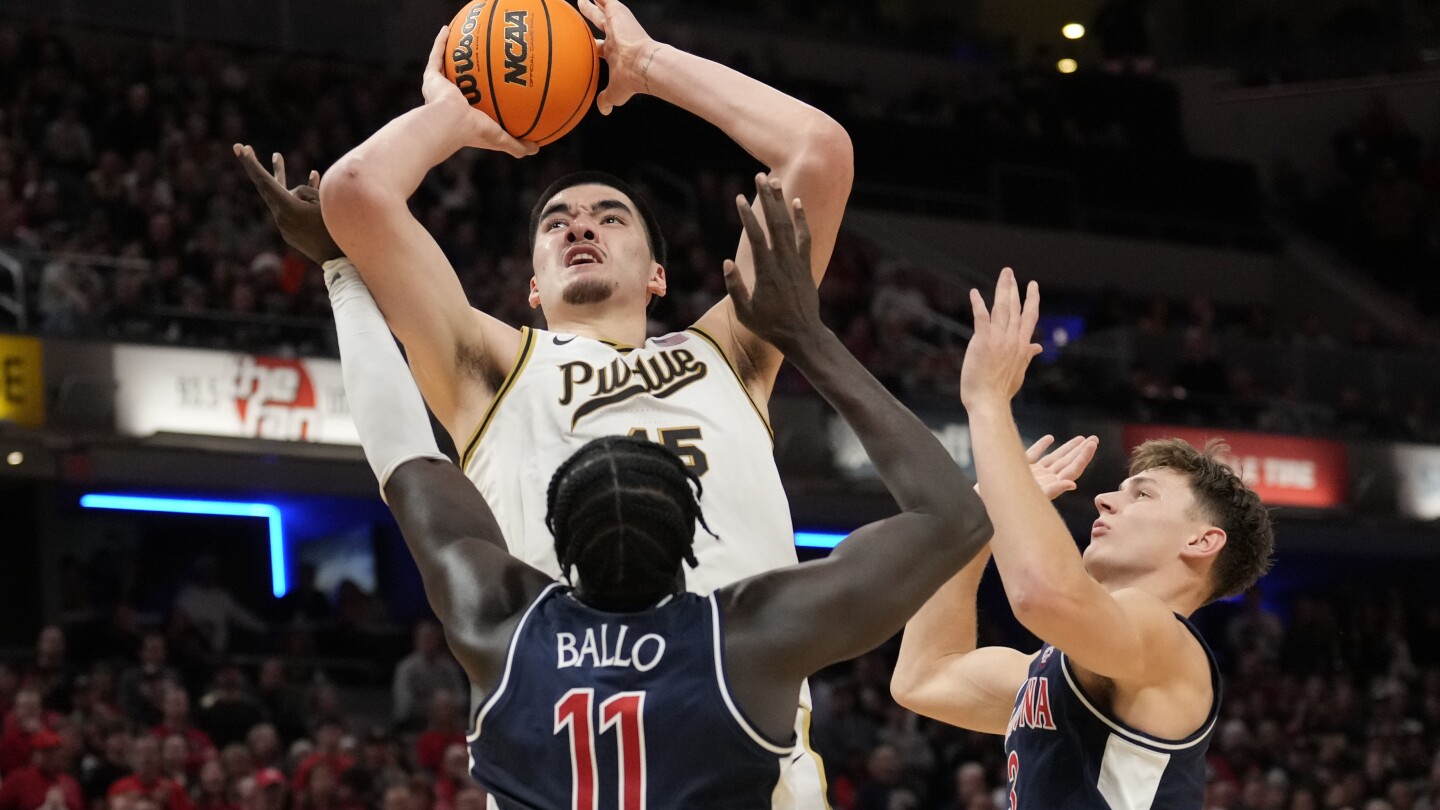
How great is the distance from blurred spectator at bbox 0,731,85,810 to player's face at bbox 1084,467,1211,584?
24.0 feet

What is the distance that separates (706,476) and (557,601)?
116 cm

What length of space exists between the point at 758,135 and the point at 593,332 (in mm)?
623

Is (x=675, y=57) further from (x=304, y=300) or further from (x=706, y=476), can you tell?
(x=304, y=300)

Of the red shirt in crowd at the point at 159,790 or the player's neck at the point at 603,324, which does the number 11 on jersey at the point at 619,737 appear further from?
the red shirt in crowd at the point at 159,790

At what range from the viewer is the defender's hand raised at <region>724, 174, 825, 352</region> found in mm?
3396

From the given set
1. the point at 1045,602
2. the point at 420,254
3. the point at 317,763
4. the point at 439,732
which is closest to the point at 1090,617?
the point at 1045,602

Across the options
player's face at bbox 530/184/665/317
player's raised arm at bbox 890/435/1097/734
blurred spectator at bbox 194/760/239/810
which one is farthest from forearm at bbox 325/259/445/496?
blurred spectator at bbox 194/760/239/810

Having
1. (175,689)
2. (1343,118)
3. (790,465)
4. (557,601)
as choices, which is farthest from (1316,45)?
(557,601)

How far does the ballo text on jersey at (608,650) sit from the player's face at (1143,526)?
2.02m

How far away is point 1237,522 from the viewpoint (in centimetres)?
502

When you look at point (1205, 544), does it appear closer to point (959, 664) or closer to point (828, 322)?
point (959, 664)

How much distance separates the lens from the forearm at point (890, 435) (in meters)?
3.35

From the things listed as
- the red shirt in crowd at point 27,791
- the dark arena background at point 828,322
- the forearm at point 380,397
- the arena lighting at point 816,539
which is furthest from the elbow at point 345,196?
the arena lighting at point 816,539

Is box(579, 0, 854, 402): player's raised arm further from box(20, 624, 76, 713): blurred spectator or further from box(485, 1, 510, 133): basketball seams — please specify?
box(20, 624, 76, 713): blurred spectator
